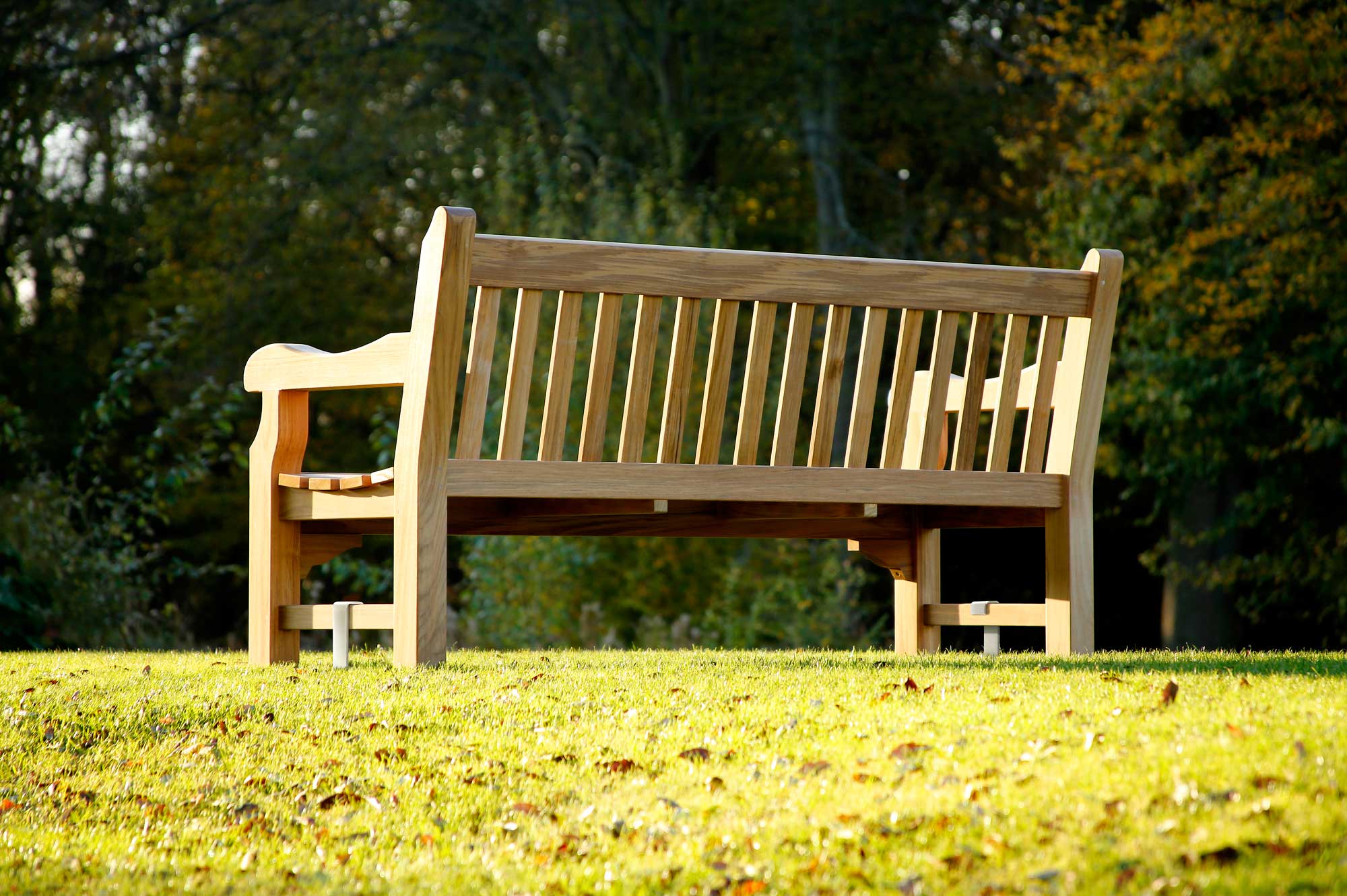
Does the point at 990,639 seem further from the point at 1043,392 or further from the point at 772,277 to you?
the point at 772,277

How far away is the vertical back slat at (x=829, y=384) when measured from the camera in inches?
178

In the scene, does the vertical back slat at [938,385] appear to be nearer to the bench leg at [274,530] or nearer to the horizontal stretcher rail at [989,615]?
the horizontal stretcher rail at [989,615]

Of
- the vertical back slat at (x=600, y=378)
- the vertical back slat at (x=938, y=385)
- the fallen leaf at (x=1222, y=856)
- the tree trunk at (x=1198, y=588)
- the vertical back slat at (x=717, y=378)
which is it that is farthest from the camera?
the tree trunk at (x=1198, y=588)

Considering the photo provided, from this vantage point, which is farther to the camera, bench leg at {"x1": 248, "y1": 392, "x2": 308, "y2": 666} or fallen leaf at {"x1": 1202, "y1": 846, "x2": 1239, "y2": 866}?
bench leg at {"x1": 248, "y1": 392, "x2": 308, "y2": 666}

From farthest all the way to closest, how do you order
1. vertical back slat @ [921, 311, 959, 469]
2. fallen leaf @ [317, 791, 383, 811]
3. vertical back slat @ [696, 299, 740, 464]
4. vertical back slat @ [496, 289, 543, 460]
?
1. vertical back slat @ [921, 311, 959, 469]
2. vertical back slat @ [696, 299, 740, 464]
3. vertical back slat @ [496, 289, 543, 460]
4. fallen leaf @ [317, 791, 383, 811]

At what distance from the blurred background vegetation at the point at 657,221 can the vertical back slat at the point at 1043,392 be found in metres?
5.68

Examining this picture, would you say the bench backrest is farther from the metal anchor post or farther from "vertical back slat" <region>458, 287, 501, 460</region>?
the metal anchor post

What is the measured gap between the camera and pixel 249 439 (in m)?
16.0

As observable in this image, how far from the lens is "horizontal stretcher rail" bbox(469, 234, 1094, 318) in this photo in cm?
420

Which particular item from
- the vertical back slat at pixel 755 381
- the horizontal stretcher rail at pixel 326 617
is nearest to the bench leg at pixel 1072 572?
the vertical back slat at pixel 755 381

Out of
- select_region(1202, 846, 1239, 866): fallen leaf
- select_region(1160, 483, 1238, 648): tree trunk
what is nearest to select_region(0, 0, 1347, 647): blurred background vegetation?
select_region(1160, 483, 1238, 648): tree trunk

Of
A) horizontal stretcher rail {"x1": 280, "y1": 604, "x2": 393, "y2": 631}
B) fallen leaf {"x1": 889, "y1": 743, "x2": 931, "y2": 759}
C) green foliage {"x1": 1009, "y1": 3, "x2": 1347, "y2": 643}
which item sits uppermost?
green foliage {"x1": 1009, "y1": 3, "x2": 1347, "y2": 643}

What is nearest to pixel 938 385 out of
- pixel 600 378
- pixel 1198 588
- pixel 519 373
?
pixel 600 378

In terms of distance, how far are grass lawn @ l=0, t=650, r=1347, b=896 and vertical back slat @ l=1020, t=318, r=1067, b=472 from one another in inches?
32.1
